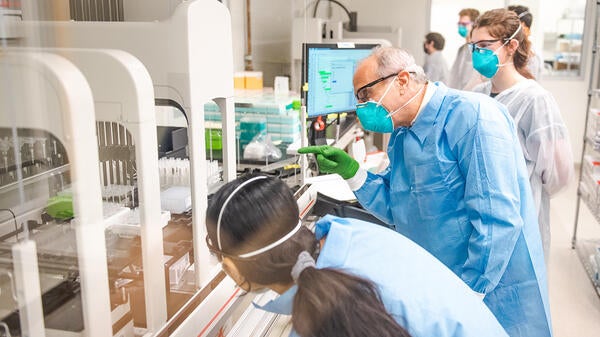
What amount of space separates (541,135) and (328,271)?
1.51 meters

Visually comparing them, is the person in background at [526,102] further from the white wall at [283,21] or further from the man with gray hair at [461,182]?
the white wall at [283,21]

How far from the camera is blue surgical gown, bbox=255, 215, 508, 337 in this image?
0.99 metres

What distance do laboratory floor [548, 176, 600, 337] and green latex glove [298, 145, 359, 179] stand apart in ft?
5.04

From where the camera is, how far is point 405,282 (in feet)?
3.34

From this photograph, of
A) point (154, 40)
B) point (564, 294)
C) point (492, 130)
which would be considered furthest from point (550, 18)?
point (154, 40)

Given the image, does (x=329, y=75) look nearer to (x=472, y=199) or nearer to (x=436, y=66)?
→ (x=472, y=199)

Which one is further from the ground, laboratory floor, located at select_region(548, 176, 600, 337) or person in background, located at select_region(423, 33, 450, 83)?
person in background, located at select_region(423, 33, 450, 83)

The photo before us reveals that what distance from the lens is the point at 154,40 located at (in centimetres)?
122

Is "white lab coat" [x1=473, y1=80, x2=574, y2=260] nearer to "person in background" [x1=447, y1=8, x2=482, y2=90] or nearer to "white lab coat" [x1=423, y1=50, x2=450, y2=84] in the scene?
"person in background" [x1=447, y1=8, x2=482, y2=90]

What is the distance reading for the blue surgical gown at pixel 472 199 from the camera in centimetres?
141

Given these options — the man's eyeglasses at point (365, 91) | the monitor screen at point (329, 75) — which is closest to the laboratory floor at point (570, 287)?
the monitor screen at point (329, 75)

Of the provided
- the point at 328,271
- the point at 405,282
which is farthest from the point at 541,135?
the point at 328,271

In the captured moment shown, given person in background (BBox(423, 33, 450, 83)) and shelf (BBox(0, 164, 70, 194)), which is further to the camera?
person in background (BBox(423, 33, 450, 83))

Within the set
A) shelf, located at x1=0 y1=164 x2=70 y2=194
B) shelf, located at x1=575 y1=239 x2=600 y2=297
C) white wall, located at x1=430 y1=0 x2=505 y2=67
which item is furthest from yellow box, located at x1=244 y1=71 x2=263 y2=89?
white wall, located at x1=430 y1=0 x2=505 y2=67
